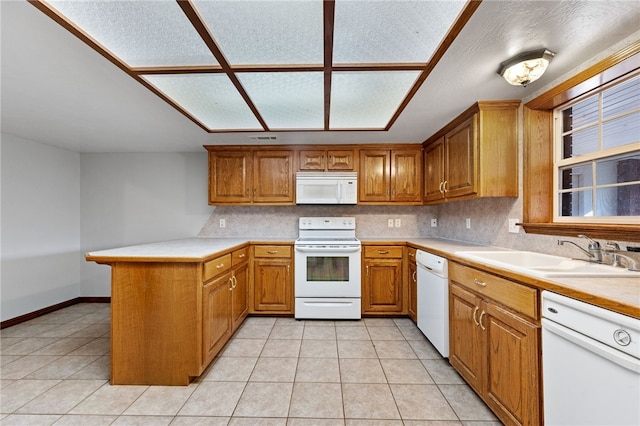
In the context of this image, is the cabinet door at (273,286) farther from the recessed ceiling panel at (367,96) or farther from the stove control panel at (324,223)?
the recessed ceiling panel at (367,96)

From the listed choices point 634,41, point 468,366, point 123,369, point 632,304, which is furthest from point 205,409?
point 634,41

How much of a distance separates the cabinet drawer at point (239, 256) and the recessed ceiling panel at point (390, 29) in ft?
6.31

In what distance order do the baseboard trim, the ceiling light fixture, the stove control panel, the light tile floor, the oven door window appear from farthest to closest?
the stove control panel, the oven door window, the baseboard trim, the light tile floor, the ceiling light fixture

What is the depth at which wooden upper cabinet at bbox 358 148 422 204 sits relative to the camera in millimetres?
3258

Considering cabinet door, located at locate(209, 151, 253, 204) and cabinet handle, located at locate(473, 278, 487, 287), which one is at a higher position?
cabinet door, located at locate(209, 151, 253, 204)

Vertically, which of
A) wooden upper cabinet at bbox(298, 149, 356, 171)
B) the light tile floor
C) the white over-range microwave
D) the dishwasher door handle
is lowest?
the light tile floor

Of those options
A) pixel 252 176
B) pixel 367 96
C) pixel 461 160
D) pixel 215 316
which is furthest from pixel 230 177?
pixel 461 160

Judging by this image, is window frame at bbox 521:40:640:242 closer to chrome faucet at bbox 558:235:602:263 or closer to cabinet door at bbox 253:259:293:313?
chrome faucet at bbox 558:235:602:263

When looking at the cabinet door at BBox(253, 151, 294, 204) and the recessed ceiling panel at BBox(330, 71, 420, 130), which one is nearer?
the recessed ceiling panel at BBox(330, 71, 420, 130)

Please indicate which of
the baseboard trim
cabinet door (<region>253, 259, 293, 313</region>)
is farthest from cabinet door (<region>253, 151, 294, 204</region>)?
the baseboard trim

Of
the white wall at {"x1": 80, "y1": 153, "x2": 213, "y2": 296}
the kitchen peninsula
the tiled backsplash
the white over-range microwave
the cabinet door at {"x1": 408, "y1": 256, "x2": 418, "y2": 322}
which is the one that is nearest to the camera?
the kitchen peninsula

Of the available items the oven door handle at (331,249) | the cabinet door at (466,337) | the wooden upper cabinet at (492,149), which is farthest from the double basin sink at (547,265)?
the oven door handle at (331,249)

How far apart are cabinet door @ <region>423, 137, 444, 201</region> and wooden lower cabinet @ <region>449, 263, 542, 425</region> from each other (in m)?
1.16

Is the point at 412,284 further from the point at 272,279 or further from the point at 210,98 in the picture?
the point at 210,98
